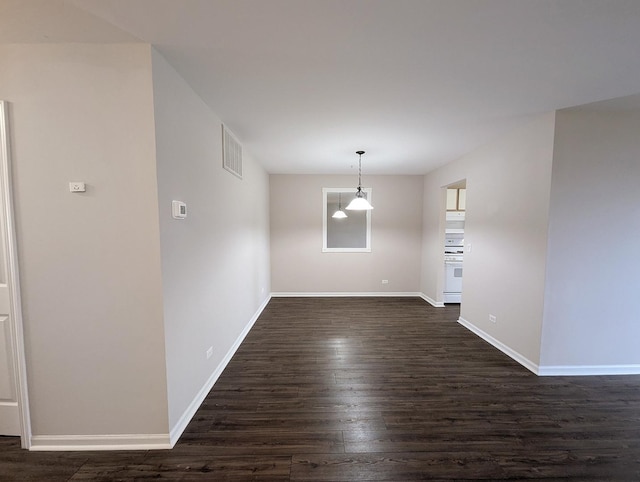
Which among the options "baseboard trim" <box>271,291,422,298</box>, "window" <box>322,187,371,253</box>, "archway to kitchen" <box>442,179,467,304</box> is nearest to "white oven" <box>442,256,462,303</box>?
"archway to kitchen" <box>442,179,467,304</box>

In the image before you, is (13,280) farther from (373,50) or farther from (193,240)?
(373,50)

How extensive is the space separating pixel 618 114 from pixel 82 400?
17.8ft

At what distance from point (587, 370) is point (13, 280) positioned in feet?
17.0

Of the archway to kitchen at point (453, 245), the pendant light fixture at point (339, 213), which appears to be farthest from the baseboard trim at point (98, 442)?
the archway to kitchen at point (453, 245)

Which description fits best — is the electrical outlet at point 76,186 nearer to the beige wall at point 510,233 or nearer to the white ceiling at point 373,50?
the white ceiling at point 373,50

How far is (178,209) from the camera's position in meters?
1.88

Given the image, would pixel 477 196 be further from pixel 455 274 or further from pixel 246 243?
pixel 246 243

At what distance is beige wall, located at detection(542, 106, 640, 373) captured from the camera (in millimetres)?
2590

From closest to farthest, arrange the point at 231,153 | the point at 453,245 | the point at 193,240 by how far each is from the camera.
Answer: the point at 193,240 < the point at 231,153 < the point at 453,245

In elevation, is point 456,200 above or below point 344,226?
above

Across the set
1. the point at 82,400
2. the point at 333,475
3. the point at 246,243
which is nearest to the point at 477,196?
the point at 246,243

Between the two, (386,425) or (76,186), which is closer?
(76,186)

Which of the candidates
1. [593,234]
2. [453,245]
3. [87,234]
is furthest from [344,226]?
[87,234]

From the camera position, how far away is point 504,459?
1.72 meters
